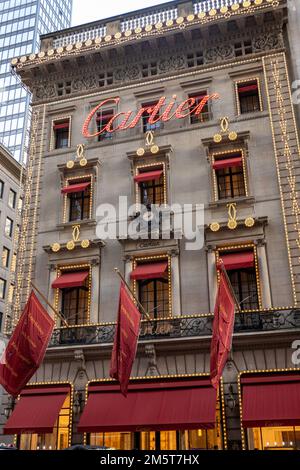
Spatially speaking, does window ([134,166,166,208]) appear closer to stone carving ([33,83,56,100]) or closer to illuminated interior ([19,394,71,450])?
stone carving ([33,83,56,100])

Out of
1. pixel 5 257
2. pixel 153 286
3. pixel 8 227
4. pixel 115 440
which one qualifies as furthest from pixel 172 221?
pixel 8 227

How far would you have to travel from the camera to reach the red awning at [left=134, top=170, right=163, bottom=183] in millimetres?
25047

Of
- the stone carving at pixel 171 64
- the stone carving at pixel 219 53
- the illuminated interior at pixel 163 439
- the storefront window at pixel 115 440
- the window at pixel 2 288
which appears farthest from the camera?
the window at pixel 2 288

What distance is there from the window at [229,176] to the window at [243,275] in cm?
315

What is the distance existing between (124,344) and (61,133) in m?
15.5

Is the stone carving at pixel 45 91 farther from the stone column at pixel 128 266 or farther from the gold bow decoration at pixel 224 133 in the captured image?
the stone column at pixel 128 266

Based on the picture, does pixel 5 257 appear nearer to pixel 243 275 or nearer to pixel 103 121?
pixel 103 121

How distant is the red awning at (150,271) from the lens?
23.0 m

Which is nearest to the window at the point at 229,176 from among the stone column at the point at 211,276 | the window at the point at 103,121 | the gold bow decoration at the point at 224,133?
the gold bow decoration at the point at 224,133

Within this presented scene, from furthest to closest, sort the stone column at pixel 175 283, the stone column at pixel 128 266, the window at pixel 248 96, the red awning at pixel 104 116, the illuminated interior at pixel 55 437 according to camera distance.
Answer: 1. the red awning at pixel 104 116
2. the window at pixel 248 96
3. the stone column at pixel 128 266
4. the stone column at pixel 175 283
5. the illuminated interior at pixel 55 437

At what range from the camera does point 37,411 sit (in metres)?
22.0

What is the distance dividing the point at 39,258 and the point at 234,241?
10.1 m

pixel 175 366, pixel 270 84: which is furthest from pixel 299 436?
pixel 270 84

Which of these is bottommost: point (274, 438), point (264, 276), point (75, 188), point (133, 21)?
point (274, 438)
